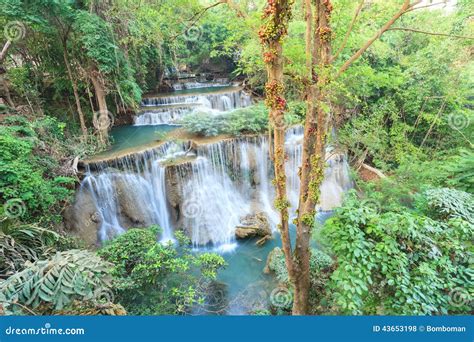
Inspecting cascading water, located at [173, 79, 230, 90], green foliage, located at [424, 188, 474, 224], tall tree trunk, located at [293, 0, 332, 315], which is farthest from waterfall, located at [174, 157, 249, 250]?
cascading water, located at [173, 79, 230, 90]

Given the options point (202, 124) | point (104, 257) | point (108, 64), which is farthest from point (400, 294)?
point (108, 64)

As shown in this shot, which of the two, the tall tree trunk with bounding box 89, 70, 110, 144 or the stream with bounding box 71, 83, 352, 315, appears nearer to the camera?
the stream with bounding box 71, 83, 352, 315

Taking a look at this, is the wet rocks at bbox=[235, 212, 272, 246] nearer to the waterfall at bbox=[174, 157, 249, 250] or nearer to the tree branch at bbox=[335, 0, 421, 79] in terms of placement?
the waterfall at bbox=[174, 157, 249, 250]

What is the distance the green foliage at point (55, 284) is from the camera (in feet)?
8.26

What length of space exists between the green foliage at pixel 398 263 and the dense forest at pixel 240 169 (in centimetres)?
2

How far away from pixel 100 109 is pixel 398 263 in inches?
Answer: 361

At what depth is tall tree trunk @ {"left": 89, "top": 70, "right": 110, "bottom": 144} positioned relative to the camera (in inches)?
312

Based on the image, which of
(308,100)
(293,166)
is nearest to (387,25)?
(308,100)

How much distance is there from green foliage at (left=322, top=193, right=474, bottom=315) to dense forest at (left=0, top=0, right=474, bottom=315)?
0.07 feet

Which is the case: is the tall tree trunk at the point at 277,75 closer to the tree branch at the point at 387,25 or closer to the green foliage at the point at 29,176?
the tree branch at the point at 387,25

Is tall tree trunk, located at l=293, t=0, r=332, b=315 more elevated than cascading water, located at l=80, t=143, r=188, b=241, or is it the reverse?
tall tree trunk, located at l=293, t=0, r=332, b=315

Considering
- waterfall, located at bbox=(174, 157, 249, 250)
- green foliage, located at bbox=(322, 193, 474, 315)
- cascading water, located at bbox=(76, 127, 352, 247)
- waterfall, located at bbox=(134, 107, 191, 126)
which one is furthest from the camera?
waterfall, located at bbox=(134, 107, 191, 126)

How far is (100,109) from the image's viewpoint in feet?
27.7

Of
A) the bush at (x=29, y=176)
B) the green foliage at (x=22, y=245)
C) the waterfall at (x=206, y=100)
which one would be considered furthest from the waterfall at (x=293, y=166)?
the green foliage at (x=22, y=245)
